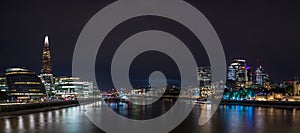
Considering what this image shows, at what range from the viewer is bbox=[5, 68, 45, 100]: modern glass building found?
13125cm

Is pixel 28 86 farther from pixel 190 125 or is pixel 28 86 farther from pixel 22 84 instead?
pixel 190 125

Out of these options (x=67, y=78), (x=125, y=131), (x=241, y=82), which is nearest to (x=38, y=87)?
(x=67, y=78)

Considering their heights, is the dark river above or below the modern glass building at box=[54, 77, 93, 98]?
above

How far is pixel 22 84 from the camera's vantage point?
133m

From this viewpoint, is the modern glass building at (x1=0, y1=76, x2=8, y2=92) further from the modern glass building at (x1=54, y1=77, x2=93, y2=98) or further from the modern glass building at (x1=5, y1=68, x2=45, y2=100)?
the modern glass building at (x1=54, y1=77, x2=93, y2=98)

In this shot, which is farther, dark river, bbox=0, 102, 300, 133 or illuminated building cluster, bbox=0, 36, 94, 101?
illuminated building cluster, bbox=0, 36, 94, 101

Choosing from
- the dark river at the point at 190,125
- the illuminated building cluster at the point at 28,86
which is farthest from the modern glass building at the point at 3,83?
the dark river at the point at 190,125

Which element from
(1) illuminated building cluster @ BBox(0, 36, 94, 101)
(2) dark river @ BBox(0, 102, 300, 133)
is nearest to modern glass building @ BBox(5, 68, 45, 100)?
(1) illuminated building cluster @ BBox(0, 36, 94, 101)

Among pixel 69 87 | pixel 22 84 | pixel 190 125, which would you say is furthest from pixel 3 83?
pixel 190 125

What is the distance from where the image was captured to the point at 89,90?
17475 cm

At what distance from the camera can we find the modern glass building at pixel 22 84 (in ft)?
431

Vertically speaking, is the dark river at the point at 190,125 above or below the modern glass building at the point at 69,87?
above

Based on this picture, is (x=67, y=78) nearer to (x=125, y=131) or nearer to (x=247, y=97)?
(x=247, y=97)

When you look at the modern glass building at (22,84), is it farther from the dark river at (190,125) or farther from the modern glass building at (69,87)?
the dark river at (190,125)
